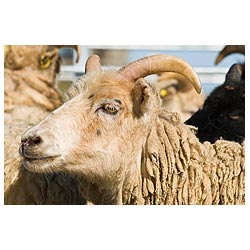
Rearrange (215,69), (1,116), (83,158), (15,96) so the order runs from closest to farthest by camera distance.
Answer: (83,158)
(1,116)
(15,96)
(215,69)

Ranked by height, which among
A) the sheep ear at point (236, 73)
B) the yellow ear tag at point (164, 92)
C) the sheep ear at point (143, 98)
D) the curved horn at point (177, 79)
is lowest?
the sheep ear at point (143, 98)

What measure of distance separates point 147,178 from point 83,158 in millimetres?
481

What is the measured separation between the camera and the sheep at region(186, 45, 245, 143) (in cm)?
460

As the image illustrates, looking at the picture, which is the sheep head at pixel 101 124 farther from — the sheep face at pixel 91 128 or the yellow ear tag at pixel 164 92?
the yellow ear tag at pixel 164 92

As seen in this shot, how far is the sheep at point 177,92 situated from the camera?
32.2 ft

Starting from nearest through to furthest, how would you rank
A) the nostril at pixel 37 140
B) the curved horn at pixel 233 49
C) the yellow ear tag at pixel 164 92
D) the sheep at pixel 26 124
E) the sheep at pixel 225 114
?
1. the nostril at pixel 37 140
2. the sheep at pixel 26 124
3. the sheep at pixel 225 114
4. the curved horn at pixel 233 49
5. the yellow ear tag at pixel 164 92

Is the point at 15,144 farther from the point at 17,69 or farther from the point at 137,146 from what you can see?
the point at 17,69

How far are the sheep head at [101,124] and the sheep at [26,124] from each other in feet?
1.88

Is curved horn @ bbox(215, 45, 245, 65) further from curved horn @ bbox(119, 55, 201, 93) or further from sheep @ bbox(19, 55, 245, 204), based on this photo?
curved horn @ bbox(119, 55, 201, 93)

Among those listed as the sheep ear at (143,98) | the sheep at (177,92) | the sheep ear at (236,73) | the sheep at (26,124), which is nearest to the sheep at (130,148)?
the sheep ear at (143,98)

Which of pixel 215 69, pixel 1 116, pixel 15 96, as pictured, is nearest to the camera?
pixel 1 116

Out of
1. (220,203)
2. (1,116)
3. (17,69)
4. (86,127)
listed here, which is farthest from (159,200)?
(17,69)

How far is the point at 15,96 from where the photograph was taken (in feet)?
21.9

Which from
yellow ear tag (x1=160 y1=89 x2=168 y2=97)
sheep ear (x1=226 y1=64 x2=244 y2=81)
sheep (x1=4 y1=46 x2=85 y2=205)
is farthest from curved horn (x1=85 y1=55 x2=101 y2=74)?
yellow ear tag (x1=160 y1=89 x2=168 y2=97)
